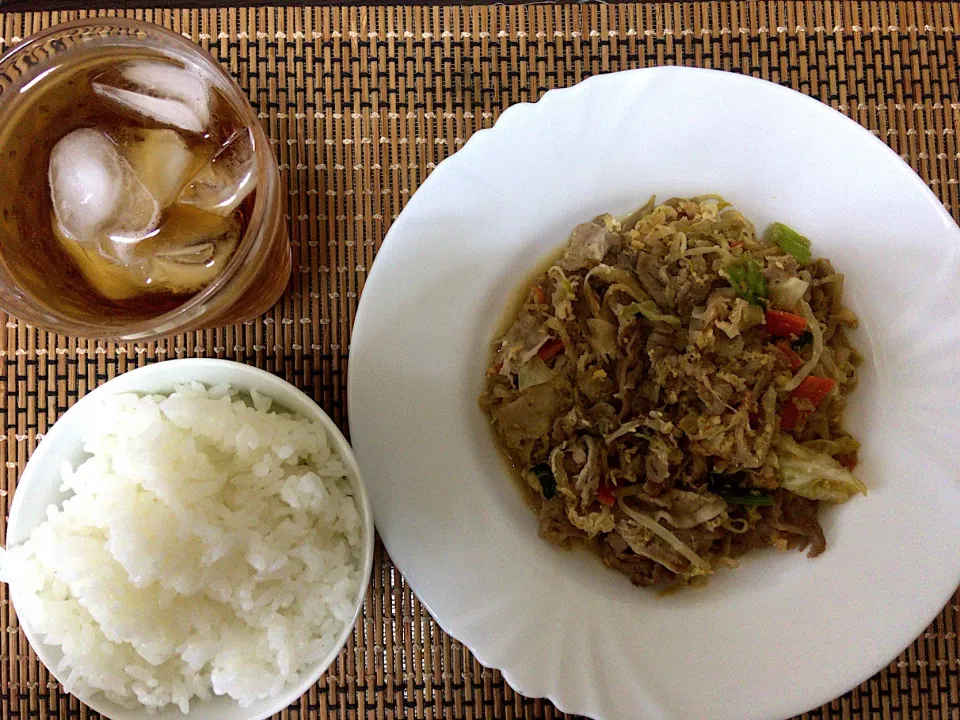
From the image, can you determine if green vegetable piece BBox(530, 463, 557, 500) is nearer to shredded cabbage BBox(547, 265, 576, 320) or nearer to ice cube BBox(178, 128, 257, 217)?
shredded cabbage BBox(547, 265, 576, 320)

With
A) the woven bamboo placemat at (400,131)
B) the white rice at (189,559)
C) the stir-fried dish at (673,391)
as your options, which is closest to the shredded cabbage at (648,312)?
the stir-fried dish at (673,391)

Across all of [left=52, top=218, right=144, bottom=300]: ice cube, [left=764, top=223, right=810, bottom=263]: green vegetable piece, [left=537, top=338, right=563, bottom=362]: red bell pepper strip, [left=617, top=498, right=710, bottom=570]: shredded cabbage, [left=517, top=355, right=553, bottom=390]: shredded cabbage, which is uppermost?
[left=52, top=218, right=144, bottom=300]: ice cube

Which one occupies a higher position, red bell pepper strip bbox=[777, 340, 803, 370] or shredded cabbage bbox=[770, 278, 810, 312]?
shredded cabbage bbox=[770, 278, 810, 312]

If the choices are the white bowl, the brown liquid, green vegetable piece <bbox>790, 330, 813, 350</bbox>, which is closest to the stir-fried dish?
green vegetable piece <bbox>790, 330, 813, 350</bbox>

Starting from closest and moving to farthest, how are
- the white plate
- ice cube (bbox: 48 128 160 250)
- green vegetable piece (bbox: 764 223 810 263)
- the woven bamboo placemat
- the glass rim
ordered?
the glass rim, ice cube (bbox: 48 128 160 250), the white plate, green vegetable piece (bbox: 764 223 810 263), the woven bamboo placemat

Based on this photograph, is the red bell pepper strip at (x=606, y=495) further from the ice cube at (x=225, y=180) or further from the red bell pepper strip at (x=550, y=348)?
the ice cube at (x=225, y=180)

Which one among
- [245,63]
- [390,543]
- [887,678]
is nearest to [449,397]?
[390,543]

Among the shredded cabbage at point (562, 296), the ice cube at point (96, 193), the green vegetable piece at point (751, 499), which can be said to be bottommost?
the green vegetable piece at point (751, 499)
